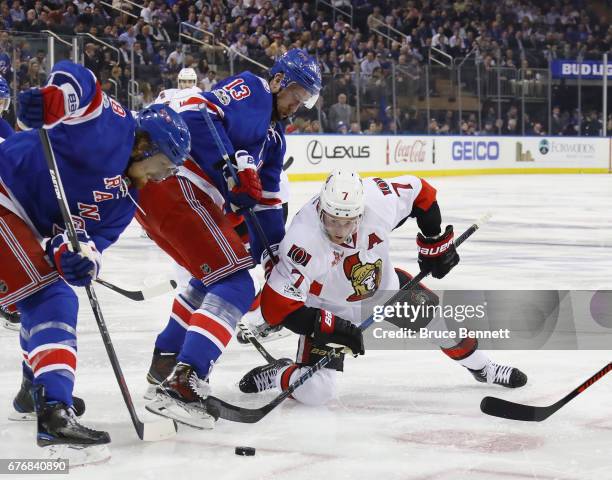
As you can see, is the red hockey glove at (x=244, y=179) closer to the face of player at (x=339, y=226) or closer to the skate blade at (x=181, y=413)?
the face of player at (x=339, y=226)

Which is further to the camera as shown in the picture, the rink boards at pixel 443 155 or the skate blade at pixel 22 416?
the rink boards at pixel 443 155

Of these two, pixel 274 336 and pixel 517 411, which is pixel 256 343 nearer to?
pixel 274 336

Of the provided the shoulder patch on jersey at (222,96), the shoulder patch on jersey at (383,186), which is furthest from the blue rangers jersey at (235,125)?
the shoulder patch on jersey at (383,186)

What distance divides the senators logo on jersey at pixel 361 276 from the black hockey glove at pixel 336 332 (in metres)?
0.28

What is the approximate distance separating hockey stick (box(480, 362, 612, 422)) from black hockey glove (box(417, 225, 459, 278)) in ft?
1.63

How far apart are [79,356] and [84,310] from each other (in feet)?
3.38

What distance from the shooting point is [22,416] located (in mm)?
2920

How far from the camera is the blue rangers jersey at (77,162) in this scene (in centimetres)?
254

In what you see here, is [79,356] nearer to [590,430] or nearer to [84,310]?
[84,310]

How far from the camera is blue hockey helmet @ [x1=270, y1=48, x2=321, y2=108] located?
335 cm

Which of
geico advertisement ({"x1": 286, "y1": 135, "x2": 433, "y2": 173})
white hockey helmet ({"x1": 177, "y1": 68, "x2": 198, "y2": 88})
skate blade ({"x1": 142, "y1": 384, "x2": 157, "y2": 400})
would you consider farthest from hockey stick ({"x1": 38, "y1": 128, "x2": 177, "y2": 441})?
geico advertisement ({"x1": 286, "y1": 135, "x2": 433, "y2": 173})

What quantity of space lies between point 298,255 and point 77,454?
2.92 feet

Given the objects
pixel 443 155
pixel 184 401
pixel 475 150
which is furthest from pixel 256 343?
pixel 475 150

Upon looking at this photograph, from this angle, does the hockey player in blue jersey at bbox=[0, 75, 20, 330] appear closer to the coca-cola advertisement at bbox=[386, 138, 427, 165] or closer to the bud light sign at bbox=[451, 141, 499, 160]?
the coca-cola advertisement at bbox=[386, 138, 427, 165]
